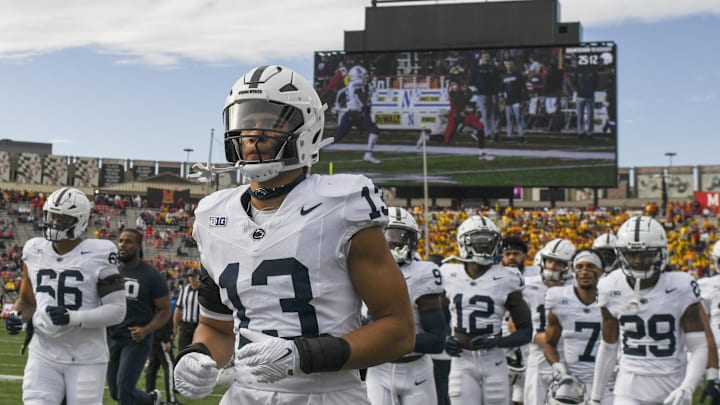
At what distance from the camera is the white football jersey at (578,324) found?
804cm

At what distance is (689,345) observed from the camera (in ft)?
19.6

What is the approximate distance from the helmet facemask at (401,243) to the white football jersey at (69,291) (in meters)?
2.03

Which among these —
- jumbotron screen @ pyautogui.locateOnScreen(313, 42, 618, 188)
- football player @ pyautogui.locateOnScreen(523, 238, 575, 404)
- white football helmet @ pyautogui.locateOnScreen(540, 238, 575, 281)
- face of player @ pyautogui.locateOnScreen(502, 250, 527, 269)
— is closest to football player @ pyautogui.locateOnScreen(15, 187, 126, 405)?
football player @ pyautogui.locateOnScreen(523, 238, 575, 404)

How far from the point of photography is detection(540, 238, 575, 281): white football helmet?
910 cm

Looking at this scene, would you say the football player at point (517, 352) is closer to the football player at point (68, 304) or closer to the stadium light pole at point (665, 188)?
the football player at point (68, 304)

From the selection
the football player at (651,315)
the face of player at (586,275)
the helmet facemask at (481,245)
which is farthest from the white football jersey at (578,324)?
the football player at (651,315)

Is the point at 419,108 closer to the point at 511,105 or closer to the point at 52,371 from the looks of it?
the point at 511,105

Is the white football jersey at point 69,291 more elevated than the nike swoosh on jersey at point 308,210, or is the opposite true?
the nike swoosh on jersey at point 308,210

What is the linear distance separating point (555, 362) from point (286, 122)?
5.21m

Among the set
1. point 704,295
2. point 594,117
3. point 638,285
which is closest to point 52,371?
point 638,285

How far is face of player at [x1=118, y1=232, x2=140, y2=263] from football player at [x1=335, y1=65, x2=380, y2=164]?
81.4 feet

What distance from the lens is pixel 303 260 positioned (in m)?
2.84

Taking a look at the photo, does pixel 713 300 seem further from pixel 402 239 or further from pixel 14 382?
pixel 14 382

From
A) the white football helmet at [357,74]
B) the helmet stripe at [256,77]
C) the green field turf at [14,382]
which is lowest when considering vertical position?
the green field turf at [14,382]
